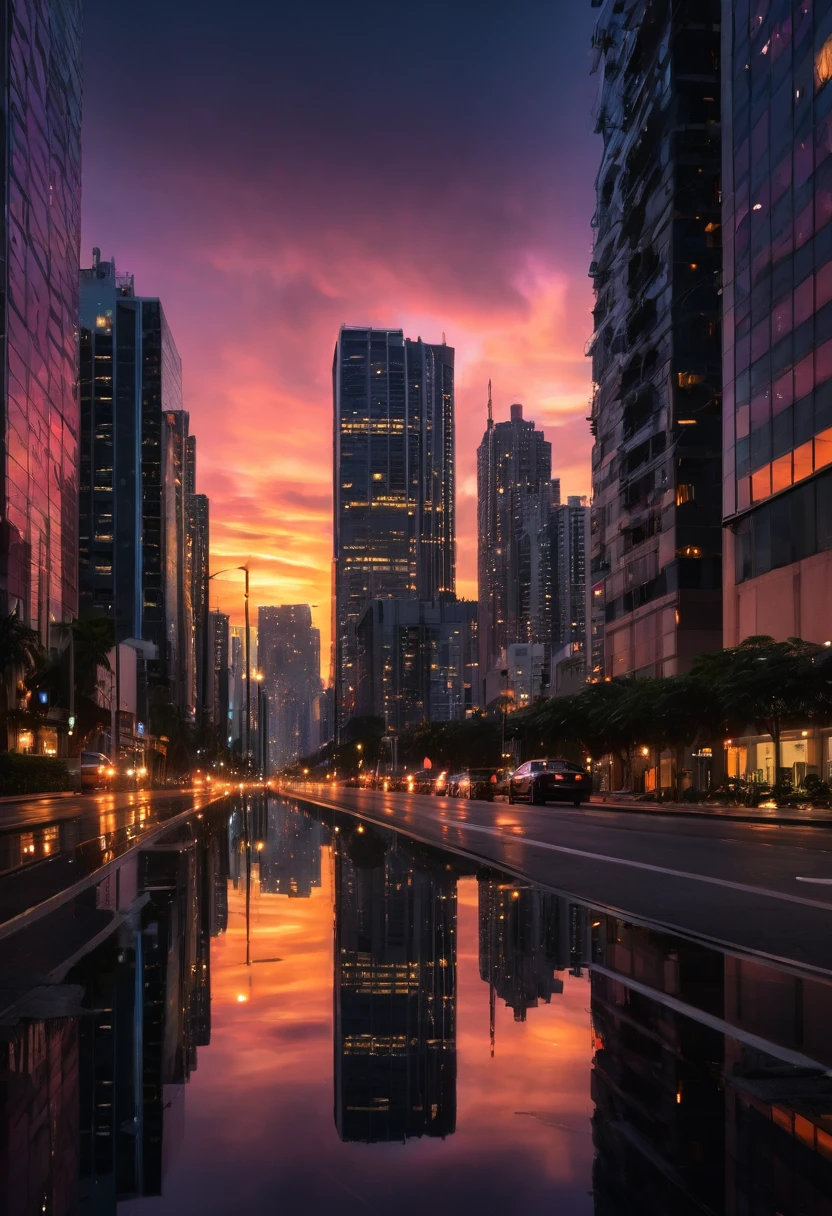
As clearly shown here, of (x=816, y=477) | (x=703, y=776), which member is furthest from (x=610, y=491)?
(x=816, y=477)

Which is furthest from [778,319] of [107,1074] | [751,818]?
[107,1074]

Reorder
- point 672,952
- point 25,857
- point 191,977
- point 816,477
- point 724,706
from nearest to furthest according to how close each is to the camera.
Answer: point 191,977, point 672,952, point 25,857, point 724,706, point 816,477

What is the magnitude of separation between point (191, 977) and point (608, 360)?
387 feet

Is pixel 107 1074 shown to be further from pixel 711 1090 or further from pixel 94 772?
pixel 94 772

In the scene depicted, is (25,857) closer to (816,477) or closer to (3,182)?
(816,477)

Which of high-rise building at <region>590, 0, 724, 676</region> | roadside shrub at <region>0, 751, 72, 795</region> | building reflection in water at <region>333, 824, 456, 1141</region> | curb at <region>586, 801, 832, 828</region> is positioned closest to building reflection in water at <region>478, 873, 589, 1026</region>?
building reflection in water at <region>333, 824, 456, 1141</region>

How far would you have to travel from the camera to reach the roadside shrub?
210 ft

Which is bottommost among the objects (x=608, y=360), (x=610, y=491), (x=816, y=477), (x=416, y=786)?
(x=416, y=786)

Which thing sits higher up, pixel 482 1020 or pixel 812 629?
pixel 812 629

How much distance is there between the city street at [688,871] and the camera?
1161 cm

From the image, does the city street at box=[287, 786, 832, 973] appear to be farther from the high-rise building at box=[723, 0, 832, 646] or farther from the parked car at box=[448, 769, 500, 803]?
the high-rise building at box=[723, 0, 832, 646]

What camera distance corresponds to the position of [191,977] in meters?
9.34

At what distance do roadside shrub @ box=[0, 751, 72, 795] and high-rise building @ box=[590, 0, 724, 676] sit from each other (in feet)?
155

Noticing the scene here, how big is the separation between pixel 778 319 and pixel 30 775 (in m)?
47.3
